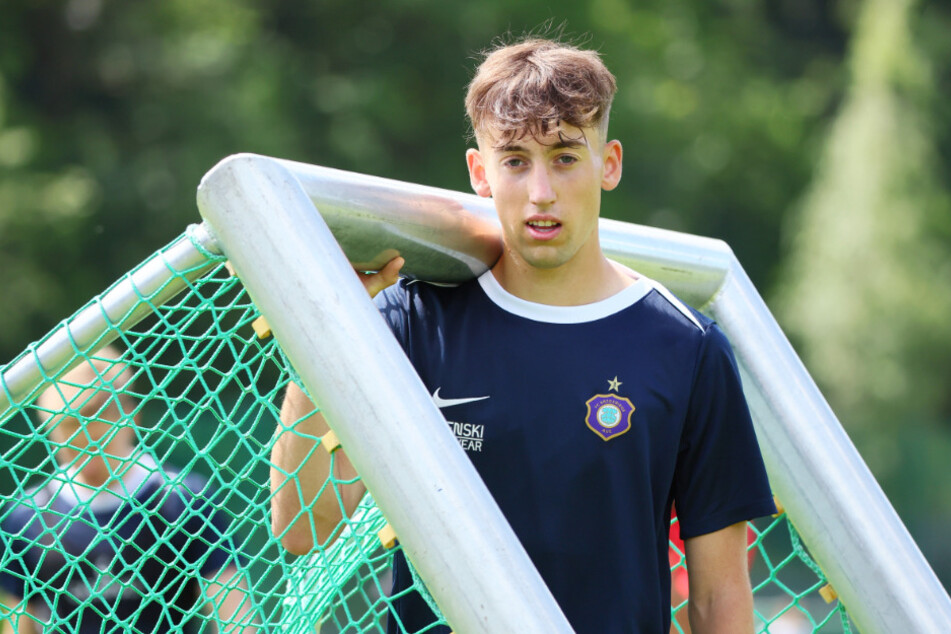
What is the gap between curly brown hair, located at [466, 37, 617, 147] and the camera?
164 centimetres

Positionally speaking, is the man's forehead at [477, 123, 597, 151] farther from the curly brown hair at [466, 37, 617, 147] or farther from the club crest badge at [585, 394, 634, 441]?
the club crest badge at [585, 394, 634, 441]

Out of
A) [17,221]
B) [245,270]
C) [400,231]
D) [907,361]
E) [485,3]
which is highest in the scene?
[485,3]

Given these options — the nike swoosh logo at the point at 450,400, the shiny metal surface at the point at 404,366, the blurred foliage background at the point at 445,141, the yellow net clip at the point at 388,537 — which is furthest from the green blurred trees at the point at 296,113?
the yellow net clip at the point at 388,537

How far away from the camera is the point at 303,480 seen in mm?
1715

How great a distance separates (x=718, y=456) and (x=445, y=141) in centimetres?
1596

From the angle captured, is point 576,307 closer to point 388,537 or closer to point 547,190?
point 547,190

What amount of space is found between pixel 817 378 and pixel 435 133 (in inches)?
263

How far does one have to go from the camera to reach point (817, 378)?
17.8 metres

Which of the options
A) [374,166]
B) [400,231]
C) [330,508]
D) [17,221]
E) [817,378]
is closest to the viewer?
[400,231]

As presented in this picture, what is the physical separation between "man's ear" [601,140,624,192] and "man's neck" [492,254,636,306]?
0.12m

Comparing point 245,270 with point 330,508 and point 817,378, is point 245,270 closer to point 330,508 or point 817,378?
point 330,508

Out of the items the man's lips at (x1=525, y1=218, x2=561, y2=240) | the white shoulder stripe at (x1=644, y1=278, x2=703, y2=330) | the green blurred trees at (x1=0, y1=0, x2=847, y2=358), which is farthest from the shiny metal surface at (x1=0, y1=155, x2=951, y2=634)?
the green blurred trees at (x1=0, y1=0, x2=847, y2=358)

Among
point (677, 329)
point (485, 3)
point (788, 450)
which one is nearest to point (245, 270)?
point (677, 329)

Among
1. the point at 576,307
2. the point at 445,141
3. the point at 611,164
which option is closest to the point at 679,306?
the point at 576,307
